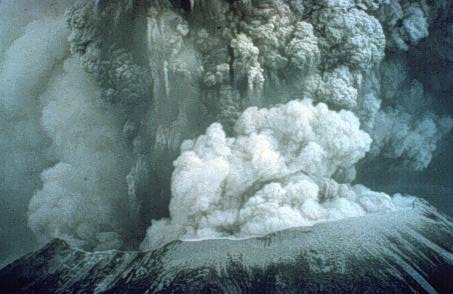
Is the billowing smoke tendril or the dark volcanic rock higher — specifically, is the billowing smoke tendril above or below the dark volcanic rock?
above

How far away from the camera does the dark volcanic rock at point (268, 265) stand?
30.9 feet

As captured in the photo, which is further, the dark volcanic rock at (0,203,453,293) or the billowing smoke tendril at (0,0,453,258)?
the billowing smoke tendril at (0,0,453,258)

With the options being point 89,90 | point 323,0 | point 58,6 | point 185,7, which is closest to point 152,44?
point 185,7

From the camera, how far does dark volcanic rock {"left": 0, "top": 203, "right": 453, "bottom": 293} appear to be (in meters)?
9.41

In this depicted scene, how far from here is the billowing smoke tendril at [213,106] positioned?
12344 mm

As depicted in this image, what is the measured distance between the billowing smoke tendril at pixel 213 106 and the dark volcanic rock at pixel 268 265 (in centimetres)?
97

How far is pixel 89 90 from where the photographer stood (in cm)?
1496

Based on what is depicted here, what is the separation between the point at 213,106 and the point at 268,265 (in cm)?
615

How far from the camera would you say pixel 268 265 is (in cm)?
977

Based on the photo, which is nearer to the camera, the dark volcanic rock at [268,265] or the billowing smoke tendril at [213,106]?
the dark volcanic rock at [268,265]

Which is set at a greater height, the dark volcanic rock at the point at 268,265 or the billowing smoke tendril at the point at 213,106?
the billowing smoke tendril at the point at 213,106

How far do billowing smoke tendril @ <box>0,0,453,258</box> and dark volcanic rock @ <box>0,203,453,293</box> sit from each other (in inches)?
38.1

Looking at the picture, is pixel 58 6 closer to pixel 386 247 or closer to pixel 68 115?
pixel 68 115

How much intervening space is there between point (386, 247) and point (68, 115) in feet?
44.0
